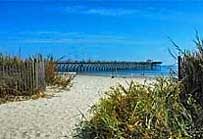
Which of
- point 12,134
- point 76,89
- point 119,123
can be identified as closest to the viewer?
point 119,123

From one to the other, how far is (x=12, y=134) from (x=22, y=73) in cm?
927

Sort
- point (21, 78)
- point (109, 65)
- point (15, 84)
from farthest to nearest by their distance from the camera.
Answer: point (109, 65) → point (21, 78) → point (15, 84)

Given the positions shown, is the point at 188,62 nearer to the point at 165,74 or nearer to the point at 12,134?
the point at 165,74

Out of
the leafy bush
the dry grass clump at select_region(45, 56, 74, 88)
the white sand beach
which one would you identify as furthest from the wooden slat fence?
the leafy bush

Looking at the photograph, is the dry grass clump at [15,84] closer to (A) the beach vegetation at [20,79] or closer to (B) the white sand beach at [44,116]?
(A) the beach vegetation at [20,79]

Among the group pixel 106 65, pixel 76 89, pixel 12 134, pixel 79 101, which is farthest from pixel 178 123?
pixel 106 65

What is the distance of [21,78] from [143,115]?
1180cm

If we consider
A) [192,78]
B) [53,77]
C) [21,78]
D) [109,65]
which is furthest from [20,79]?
[109,65]

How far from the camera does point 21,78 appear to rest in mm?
20375

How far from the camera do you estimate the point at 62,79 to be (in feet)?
80.5

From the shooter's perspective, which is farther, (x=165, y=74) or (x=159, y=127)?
(x=165, y=74)

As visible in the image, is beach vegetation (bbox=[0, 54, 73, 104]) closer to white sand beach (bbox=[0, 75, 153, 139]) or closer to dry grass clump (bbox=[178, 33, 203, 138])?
white sand beach (bbox=[0, 75, 153, 139])

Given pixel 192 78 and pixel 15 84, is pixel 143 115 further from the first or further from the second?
pixel 15 84

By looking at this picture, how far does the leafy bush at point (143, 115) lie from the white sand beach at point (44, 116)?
1296mm
